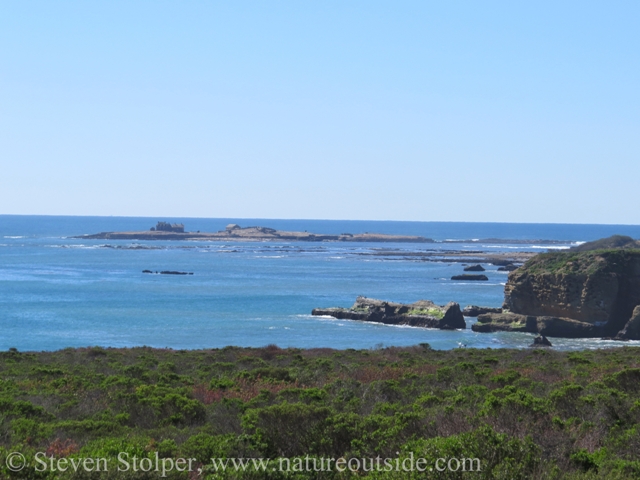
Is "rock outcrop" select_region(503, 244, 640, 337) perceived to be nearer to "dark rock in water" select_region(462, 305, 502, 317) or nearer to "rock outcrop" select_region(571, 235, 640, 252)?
"dark rock in water" select_region(462, 305, 502, 317)

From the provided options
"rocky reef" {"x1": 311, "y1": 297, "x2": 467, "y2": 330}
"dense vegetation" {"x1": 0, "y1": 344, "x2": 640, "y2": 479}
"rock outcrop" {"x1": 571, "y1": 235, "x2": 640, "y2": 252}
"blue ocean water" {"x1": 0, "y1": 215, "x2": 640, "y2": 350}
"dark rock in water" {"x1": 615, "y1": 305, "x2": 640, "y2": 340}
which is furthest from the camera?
"rock outcrop" {"x1": 571, "y1": 235, "x2": 640, "y2": 252}

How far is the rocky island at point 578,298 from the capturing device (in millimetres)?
47594

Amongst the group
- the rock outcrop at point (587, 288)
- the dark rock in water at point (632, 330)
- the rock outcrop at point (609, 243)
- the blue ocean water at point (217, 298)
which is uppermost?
the rock outcrop at point (609, 243)

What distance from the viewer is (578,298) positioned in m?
48.7

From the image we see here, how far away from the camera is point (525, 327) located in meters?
49.7

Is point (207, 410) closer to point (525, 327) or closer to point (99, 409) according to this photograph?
Answer: point (99, 409)

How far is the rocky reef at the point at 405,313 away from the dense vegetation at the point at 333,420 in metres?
31.6

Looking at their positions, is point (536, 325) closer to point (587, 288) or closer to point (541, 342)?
point (587, 288)

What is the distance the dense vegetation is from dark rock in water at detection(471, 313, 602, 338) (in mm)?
28488

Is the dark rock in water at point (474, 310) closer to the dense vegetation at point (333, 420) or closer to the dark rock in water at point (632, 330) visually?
the dark rock in water at point (632, 330)

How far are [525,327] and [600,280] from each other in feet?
20.0

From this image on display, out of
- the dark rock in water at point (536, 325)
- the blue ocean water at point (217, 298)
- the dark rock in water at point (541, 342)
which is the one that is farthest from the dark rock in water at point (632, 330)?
the dark rock in water at point (541, 342)

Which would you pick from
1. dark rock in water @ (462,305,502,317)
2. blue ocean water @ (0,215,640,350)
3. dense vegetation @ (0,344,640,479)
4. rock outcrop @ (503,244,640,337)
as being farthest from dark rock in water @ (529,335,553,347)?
dense vegetation @ (0,344,640,479)

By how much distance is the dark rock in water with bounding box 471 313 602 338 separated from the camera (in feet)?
156
